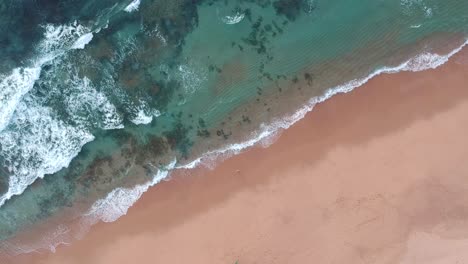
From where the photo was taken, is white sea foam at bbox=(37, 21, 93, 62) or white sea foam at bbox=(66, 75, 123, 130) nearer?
white sea foam at bbox=(37, 21, 93, 62)

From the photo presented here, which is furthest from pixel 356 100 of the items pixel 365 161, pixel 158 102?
pixel 158 102

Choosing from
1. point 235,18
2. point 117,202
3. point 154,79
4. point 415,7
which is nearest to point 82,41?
point 154,79

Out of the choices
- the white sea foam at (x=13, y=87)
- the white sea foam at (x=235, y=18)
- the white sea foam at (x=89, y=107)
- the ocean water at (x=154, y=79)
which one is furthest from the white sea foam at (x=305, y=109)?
the white sea foam at (x=13, y=87)

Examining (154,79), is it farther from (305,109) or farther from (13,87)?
(305,109)

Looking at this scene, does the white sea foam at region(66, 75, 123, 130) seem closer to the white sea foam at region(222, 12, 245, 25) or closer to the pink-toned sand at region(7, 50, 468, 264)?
the pink-toned sand at region(7, 50, 468, 264)

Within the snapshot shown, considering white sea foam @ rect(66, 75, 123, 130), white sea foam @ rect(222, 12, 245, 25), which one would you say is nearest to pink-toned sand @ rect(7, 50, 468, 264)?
white sea foam @ rect(66, 75, 123, 130)

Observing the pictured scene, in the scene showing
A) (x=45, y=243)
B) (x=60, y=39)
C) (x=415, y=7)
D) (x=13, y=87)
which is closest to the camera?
(x=415, y=7)
